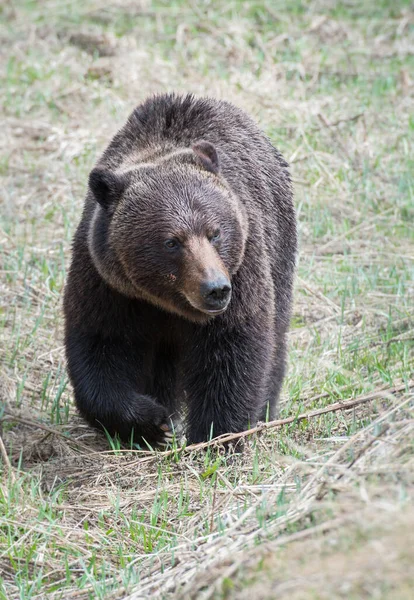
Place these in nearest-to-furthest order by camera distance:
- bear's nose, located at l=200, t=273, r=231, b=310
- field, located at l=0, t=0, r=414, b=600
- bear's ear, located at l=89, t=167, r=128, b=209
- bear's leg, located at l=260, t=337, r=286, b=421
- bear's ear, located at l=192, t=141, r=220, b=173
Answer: field, located at l=0, t=0, r=414, b=600, bear's nose, located at l=200, t=273, r=231, b=310, bear's ear, located at l=89, t=167, r=128, b=209, bear's ear, located at l=192, t=141, r=220, b=173, bear's leg, located at l=260, t=337, r=286, b=421

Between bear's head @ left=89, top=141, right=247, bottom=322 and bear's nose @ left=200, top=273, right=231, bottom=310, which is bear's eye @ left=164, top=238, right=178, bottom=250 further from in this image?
bear's nose @ left=200, top=273, right=231, bottom=310

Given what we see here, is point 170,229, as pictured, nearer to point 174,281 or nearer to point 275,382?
point 174,281

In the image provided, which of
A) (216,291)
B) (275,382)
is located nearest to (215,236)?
(216,291)

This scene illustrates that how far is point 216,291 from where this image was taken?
4898 millimetres

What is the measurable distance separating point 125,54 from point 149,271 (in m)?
8.48

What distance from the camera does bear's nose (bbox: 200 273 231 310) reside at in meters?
4.89

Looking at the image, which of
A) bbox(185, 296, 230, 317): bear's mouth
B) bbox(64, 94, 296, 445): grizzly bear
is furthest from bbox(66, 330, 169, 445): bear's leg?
bbox(185, 296, 230, 317): bear's mouth

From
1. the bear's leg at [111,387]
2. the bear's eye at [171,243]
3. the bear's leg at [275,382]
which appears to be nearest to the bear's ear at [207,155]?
the bear's eye at [171,243]

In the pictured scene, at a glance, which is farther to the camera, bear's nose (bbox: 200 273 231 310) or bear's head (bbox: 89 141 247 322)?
bear's head (bbox: 89 141 247 322)

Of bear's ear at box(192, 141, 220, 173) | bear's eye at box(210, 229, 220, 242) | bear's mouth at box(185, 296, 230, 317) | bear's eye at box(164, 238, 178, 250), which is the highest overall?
bear's ear at box(192, 141, 220, 173)

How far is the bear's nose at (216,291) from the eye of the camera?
16.1 feet

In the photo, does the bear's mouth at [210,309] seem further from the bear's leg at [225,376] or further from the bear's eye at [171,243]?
the bear's leg at [225,376]

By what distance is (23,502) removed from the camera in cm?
488

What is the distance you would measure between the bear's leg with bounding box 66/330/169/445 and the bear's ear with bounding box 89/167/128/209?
80cm
